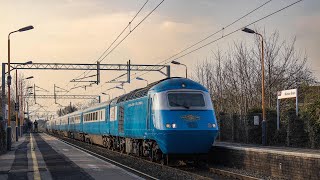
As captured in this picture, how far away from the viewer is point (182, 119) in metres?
19.2

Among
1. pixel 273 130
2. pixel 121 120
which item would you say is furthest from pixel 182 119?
pixel 273 130

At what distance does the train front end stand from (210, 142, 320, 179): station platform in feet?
3.89

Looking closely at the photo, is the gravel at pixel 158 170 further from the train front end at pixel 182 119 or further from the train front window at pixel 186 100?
the train front window at pixel 186 100

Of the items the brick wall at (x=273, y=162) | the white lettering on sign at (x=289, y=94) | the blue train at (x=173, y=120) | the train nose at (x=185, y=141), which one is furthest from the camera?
the white lettering on sign at (x=289, y=94)

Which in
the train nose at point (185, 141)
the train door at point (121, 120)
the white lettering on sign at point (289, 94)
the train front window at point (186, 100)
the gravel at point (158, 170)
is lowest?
the gravel at point (158, 170)

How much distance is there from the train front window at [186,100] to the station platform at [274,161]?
2.29 m

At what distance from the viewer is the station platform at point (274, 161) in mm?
14062

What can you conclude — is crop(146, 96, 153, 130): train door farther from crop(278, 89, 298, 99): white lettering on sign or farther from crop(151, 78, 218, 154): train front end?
crop(278, 89, 298, 99): white lettering on sign

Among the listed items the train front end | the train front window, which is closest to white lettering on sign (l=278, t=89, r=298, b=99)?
the train front end

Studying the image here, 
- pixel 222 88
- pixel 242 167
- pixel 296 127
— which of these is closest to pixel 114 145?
pixel 296 127

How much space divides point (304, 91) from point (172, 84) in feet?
65.1

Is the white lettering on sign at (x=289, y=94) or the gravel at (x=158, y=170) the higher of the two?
the white lettering on sign at (x=289, y=94)

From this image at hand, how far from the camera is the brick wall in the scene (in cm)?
1405

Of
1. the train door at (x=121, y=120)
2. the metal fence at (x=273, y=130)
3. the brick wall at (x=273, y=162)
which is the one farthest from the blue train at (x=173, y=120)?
the metal fence at (x=273, y=130)
